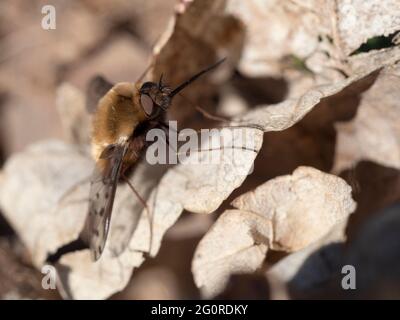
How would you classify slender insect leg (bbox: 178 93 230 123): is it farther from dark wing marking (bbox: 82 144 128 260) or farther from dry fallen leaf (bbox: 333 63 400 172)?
dry fallen leaf (bbox: 333 63 400 172)

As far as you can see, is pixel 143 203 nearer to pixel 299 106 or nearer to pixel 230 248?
pixel 230 248

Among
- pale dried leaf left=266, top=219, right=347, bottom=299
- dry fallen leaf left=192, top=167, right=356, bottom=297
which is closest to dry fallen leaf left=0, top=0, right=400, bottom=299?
dry fallen leaf left=192, top=167, right=356, bottom=297

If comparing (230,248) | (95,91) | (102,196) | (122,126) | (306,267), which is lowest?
(306,267)

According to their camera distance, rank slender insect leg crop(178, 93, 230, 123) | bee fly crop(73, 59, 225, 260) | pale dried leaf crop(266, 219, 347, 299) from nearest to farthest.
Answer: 1. pale dried leaf crop(266, 219, 347, 299)
2. bee fly crop(73, 59, 225, 260)
3. slender insect leg crop(178, 93, 230, 123)

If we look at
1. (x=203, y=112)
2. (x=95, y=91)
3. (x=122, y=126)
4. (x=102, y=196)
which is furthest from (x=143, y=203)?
(x=95, y=91)

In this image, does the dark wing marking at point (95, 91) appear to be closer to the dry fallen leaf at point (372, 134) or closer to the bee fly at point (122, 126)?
the bee fly at point (122, 126)

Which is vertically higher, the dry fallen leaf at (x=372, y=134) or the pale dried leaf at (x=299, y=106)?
the pale dried leaf at (x=299, y=106)

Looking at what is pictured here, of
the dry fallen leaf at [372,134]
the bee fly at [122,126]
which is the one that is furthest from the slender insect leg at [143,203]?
the dry fallen leaf at [372,134]

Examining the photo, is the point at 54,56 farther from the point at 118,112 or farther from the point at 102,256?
the point at 102,256
